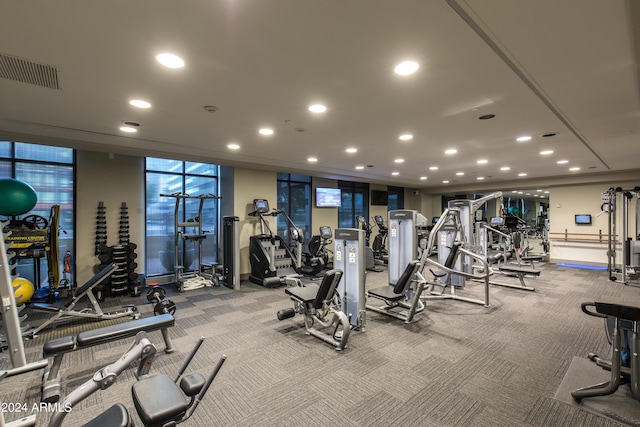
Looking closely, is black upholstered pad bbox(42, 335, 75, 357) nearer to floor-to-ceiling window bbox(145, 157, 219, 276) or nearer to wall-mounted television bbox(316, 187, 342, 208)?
floor-to-ceiling window bbox(145, 157, 219, 276)

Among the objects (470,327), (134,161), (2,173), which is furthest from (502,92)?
(2,173)

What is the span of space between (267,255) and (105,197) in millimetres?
3325

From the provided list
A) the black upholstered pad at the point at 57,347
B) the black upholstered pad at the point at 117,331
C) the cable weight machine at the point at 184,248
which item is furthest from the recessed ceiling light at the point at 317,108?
the cable weight machine at the point at 184,248

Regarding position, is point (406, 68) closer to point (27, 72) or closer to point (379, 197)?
point (27, 72)

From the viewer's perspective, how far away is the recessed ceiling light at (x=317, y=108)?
10.6 feet

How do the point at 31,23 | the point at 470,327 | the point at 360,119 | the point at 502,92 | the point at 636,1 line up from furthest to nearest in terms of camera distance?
the point at 470,327 → the point at 360,119 → the point at 502,92 → the point at 31,23 → the point at 636,1

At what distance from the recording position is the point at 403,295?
4.18 metres

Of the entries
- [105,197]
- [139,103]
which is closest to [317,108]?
[139,103]

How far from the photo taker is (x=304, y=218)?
903 cm

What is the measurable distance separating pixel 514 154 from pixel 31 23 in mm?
6777

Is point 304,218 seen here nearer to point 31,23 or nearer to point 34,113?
point 34,113

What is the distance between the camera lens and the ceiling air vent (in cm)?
223

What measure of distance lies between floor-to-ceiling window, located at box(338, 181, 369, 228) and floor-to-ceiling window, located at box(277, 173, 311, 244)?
4.57ft

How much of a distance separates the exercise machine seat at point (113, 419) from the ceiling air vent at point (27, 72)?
2.53m
